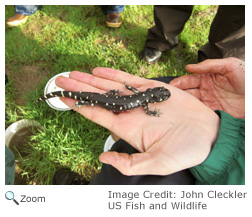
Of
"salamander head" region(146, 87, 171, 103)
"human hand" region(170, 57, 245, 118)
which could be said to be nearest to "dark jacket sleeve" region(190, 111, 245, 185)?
"human hand" region(170, 57, 245, 118)

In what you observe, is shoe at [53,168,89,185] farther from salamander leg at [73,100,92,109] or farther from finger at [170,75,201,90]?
finger at [170,75,201,90]

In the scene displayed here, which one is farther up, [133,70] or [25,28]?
[25,28]

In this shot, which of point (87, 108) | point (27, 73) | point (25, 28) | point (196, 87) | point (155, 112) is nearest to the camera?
point (155, 112)

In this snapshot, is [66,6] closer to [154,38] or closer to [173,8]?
[154,38]

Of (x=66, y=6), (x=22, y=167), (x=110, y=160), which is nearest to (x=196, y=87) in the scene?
(x=110, y=160)

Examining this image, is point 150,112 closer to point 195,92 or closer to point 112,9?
point 195,92

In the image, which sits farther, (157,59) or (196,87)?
(157,59)
